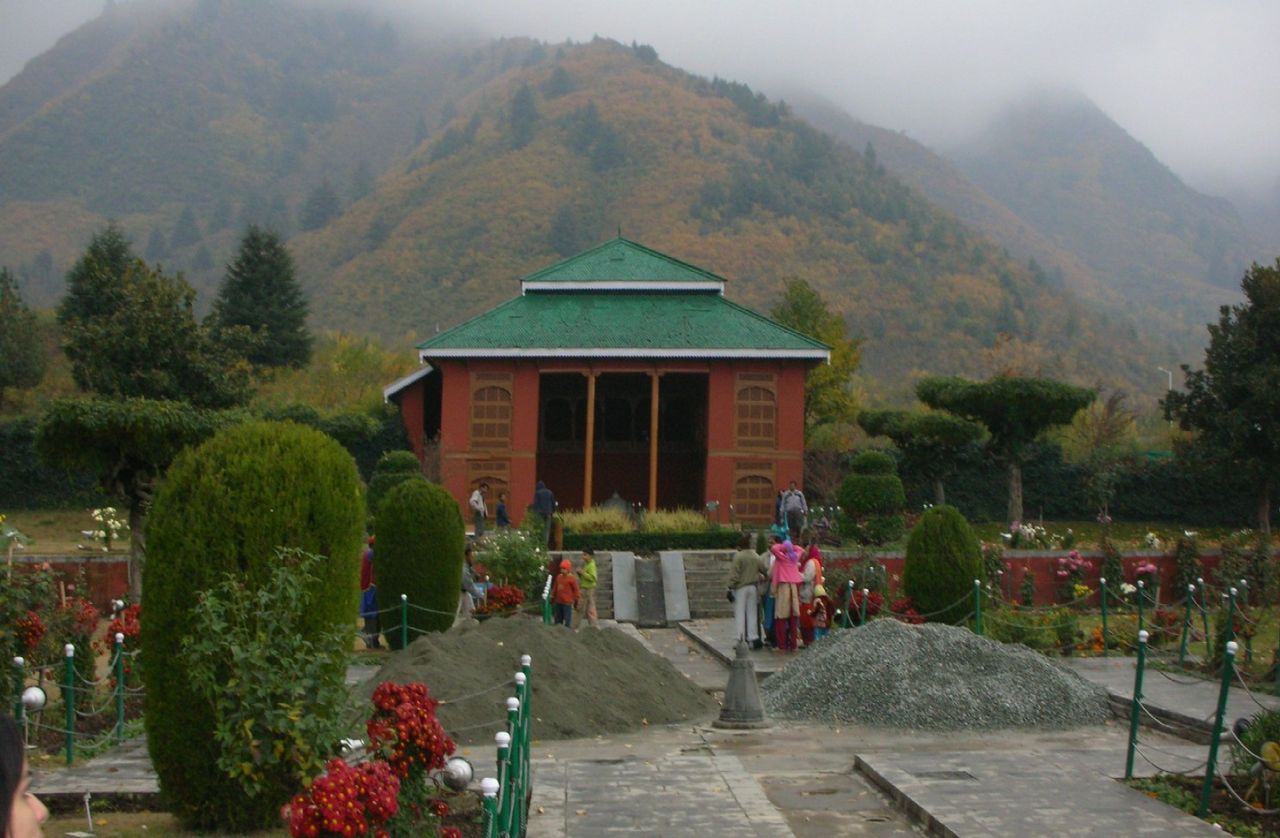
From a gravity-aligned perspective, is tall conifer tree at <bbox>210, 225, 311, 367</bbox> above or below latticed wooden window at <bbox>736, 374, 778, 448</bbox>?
above

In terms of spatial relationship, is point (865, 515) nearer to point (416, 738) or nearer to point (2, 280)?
point (416, 738)

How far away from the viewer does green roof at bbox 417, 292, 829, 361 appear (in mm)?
32406

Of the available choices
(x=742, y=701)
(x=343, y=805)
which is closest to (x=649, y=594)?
(x=742, y=701)

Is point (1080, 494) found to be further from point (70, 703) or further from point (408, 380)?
point (70, 703)

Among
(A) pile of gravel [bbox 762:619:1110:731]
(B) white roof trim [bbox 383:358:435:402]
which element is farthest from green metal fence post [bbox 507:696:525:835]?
(B) white roof trim [bbox 383:358:435:402]

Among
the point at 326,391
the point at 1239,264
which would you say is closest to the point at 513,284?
the point at 326,391

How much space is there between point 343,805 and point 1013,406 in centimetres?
2774

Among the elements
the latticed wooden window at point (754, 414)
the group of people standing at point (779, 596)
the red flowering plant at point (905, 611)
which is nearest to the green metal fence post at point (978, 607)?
the red flowering plant at point (905, 611)

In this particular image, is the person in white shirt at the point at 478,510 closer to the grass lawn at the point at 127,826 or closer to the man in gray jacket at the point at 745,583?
the man in gray jacket at the point at 745,583

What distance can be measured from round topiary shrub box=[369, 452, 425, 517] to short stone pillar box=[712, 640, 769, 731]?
16.6m

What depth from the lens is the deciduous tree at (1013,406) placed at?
31438 millimetres

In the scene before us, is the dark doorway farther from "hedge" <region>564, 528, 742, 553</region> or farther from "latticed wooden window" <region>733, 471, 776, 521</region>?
"hedge" <region>564, 528, 742, 553</region>

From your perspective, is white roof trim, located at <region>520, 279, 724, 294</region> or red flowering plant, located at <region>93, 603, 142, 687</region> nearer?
red flowering plant, located at <region>93, 603, 142, 687</region>

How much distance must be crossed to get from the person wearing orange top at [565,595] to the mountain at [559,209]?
43031mm
